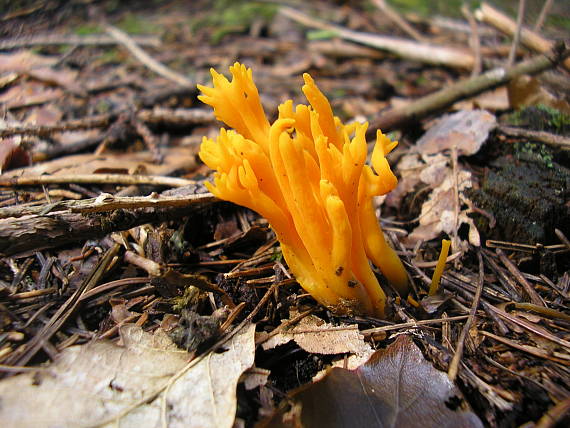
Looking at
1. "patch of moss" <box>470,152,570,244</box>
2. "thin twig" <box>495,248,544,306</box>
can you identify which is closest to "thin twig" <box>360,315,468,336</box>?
"thin twig" <box>495,248,544,306</box>

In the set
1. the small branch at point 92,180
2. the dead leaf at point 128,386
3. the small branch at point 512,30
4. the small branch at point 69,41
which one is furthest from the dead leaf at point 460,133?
the small branch at point 69,41

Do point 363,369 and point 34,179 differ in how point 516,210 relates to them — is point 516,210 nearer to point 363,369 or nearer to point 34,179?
point 363,369

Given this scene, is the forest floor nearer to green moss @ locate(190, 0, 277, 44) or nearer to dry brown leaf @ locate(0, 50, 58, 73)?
dry brown leaf @ locate(0, 50, 58, 73)

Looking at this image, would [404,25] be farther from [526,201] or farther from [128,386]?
[128,386]

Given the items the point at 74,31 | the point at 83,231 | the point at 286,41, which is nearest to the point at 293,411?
the point at 83,231

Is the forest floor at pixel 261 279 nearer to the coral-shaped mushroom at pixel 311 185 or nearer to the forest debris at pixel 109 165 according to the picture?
the forest debris at pixel 109 165

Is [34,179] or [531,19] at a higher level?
[531,19]

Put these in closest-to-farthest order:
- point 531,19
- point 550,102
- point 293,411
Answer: point 293,411
point 550,102
point 531,19

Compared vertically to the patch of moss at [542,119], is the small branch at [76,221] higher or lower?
lower
